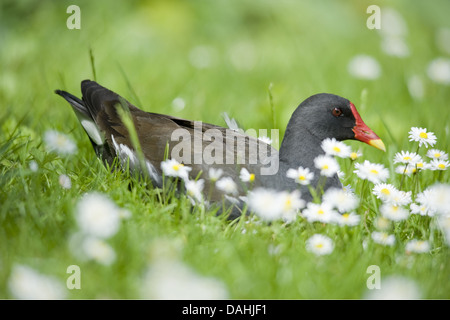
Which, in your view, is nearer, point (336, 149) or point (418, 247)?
point (418, 247)

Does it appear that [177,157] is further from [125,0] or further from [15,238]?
[125,0]

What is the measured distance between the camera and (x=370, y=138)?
9.09ft

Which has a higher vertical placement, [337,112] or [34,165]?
→ [337,112]

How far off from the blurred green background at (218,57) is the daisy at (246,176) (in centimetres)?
116

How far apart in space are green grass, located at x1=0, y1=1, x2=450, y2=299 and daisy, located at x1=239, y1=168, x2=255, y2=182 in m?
0.20

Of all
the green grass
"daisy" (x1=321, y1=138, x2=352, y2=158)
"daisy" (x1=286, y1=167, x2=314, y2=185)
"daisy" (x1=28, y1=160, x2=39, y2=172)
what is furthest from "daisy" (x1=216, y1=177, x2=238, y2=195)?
"daisy" (x1=28, y1=160, x2=39, y2=172)

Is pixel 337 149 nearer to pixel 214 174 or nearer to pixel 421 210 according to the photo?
pixel 421 210

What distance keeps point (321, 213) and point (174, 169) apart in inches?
26.6

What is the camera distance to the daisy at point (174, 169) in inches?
93.6

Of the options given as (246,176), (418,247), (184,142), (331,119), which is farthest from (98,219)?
(331,119)

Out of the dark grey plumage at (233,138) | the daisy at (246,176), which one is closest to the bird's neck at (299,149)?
the dark grey plumage at (233,138)

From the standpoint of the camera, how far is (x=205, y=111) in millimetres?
3969

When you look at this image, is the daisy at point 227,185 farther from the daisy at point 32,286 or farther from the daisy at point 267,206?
the daisy at point 32,286

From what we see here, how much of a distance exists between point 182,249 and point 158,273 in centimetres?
22
